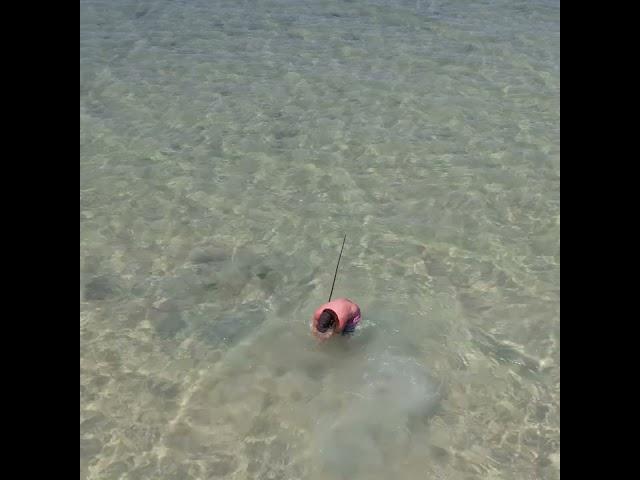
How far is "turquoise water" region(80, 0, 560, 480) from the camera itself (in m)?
4.66

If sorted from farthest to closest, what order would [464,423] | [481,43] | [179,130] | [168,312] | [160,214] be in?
[481,43]
[179,130]
[160,214]
[168,312]
[464,423]

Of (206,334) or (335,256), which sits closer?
(206,334)

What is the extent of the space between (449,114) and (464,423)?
5555mm

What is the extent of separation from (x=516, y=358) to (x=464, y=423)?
89 cm

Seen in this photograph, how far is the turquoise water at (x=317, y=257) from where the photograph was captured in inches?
183

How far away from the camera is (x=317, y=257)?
6.51 m

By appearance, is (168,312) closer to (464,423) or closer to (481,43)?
(464,423)

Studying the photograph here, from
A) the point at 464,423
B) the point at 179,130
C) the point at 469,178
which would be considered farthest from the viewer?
the point at 179,130

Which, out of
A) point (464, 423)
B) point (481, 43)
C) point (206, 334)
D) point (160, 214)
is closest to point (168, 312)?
point (206, 334)

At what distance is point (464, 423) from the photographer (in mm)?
4762

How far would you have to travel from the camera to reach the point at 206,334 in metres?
5.55
